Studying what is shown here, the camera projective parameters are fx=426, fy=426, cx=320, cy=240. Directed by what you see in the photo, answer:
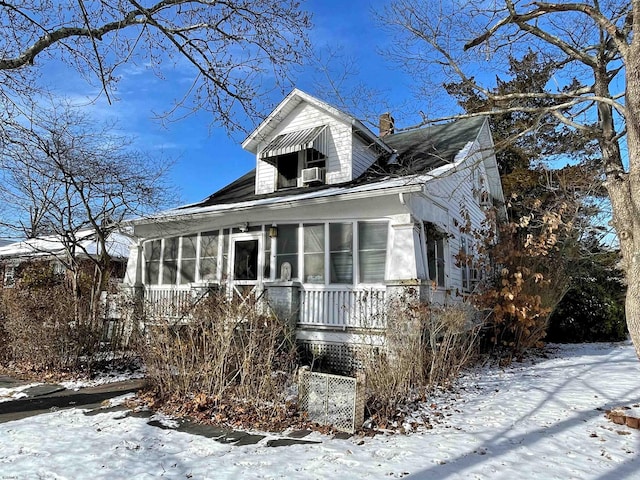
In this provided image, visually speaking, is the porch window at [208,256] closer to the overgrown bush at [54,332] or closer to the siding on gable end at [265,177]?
the siding on gable end at [265,177]

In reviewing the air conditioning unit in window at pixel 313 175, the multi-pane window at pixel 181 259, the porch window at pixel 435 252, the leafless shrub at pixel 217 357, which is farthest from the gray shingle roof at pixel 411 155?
the leafless shrub at pixel 217 357

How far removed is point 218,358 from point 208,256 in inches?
233

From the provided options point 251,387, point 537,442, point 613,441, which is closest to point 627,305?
point 613,441

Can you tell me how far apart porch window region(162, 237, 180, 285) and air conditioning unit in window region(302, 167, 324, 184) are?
420cm

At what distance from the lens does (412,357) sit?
21.4 feet

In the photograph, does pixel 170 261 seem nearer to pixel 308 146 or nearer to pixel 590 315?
pixel 308 146

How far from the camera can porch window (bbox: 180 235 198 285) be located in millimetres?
12219

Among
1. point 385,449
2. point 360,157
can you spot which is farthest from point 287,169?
point 385,449

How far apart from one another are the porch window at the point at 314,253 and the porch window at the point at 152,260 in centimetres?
515

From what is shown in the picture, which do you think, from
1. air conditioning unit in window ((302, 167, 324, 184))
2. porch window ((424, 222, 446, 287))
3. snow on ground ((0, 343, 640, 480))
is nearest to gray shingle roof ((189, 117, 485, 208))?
air conditioning unit in window ((302, 167, 324, 184))

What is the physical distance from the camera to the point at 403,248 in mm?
8883

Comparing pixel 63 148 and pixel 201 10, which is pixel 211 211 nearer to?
pixel 63 148

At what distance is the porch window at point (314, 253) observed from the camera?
10141 millimetres

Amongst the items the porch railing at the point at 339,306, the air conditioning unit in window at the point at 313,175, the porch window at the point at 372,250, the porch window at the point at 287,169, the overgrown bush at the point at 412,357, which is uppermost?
the porch window at the point at 287,169
